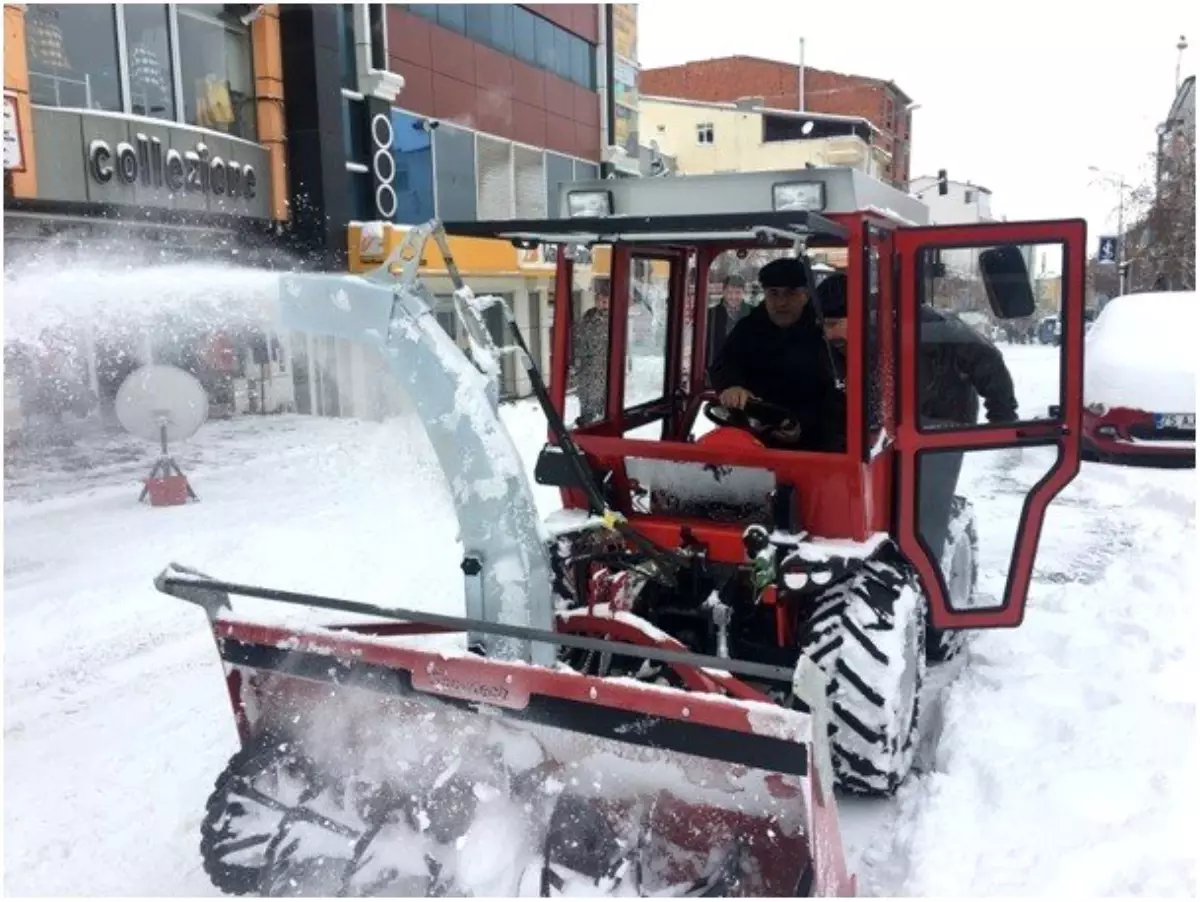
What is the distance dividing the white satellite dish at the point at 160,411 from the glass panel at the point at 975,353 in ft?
24.4

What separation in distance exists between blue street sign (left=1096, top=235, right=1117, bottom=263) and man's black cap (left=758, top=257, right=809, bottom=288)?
1149cm

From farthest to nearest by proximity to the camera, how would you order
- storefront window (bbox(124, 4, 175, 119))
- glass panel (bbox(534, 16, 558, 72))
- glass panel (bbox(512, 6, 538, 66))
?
glass panel (bbox(534, 16, 558, 72)), glass panel (bbox(512, 6, 538, 66)), storefront window (bbox(124, 4, 175, 119))

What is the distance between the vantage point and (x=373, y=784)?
10.3 feet

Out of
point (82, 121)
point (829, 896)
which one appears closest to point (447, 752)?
point (829, 896)

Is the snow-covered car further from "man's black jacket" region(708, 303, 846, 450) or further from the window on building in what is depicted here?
the window on building

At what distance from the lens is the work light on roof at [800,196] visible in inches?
130

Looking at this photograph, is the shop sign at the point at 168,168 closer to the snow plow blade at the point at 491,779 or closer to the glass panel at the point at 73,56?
the glass panel at the point at 73,56

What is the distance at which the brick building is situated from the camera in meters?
45.1

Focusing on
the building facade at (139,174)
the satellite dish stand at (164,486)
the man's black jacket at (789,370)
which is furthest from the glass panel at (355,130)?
the man's black jacket at (789,370)

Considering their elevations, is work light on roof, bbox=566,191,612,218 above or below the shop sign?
below

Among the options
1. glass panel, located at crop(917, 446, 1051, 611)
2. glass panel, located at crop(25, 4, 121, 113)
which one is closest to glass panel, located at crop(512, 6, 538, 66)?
glass panel, located at crop(25, 4, 121, 113)

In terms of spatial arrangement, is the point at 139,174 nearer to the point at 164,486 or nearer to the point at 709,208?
the point at 164,486

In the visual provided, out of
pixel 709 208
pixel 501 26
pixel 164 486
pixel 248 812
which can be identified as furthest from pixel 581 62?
pixel 248 812

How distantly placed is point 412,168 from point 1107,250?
34.9 ft
